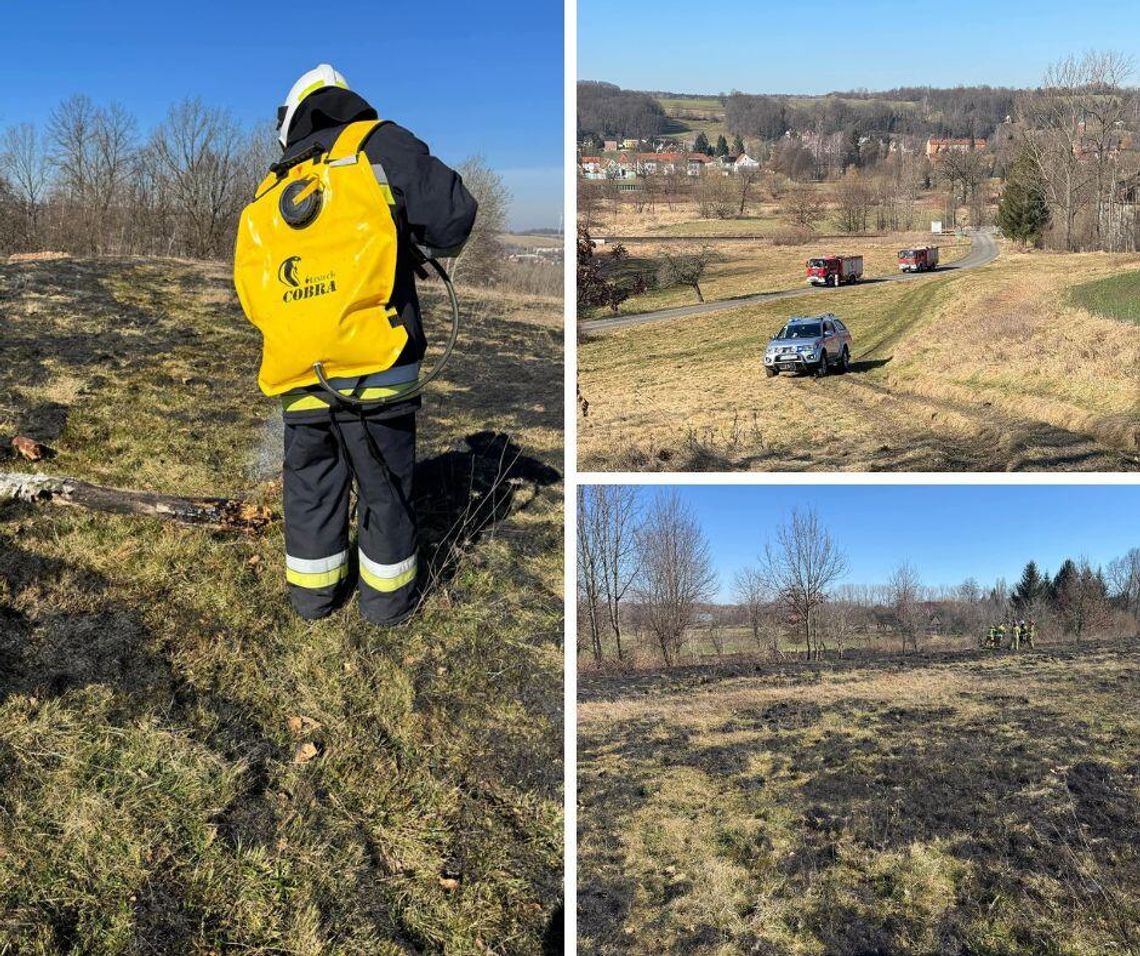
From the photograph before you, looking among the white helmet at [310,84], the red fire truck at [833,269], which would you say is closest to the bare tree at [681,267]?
the white helmet at [310,84]

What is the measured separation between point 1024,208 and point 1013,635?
837 cm

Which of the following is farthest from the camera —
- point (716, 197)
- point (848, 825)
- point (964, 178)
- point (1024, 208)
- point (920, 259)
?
point (920, 259)

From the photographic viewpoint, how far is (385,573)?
329 cm

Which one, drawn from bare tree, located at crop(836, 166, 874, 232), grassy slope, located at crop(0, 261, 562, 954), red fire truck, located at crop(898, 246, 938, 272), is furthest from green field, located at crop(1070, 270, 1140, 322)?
grassy slope, located at crop(0, 261, 562, 954)

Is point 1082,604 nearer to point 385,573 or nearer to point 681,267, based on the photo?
point 681,267

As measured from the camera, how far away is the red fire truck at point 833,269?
49.3ft

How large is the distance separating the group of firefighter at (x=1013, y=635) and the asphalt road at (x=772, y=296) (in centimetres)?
665

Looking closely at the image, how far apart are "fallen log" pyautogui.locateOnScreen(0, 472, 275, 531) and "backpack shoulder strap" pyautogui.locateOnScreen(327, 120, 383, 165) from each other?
80.0 inches

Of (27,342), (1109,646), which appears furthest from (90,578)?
(1109,646)

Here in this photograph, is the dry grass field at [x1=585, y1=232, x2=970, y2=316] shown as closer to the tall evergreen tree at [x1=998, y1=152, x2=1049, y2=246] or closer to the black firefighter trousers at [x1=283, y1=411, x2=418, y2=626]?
the tall evergreen tree at [x1=998, y1=152, x2=1049, y2=246]

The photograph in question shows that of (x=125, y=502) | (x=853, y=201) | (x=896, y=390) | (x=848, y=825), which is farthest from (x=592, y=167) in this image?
(x=853, y=201)

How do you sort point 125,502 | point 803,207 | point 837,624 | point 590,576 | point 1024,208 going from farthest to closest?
point 1024,208
point 803,207
point 837,624
point 125,502
point 590,576

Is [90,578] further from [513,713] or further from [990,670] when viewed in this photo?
[990,670]

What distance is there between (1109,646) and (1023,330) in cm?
766
